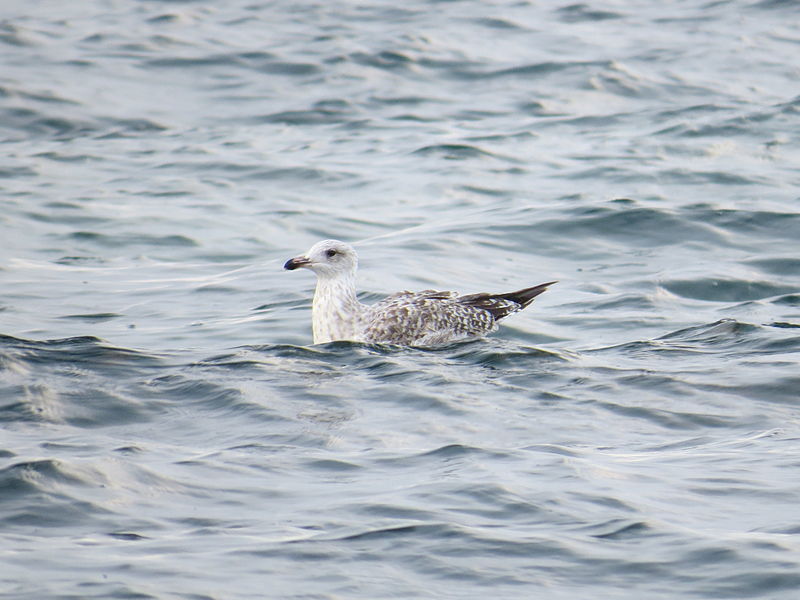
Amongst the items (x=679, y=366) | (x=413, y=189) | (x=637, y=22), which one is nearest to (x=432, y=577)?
(x=679, y=366)

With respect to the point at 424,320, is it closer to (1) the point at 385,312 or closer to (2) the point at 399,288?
(1) the point at 385,312

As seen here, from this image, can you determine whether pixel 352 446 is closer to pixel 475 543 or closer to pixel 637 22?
pixel 475 543

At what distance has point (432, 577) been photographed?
594 centimetres

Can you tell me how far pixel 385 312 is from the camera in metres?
10.7

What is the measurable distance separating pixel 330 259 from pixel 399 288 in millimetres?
2051

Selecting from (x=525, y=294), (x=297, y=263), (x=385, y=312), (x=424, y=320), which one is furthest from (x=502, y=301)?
(x=297, y=263)

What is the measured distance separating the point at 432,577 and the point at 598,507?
1.21 metres

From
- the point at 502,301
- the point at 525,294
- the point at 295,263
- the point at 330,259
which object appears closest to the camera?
the point at 295,263

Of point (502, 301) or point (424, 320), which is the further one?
point (502, 301)

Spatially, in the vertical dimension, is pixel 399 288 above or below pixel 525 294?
below

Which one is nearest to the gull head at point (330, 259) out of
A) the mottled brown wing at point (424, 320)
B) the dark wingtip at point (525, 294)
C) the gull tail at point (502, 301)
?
the mottled brown wing at point (424, 320)

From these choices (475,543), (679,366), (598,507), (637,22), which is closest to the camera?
(475,543)

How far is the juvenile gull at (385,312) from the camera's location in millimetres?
10609

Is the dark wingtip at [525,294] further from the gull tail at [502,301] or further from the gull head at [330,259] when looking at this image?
the gull head at [330,259]
